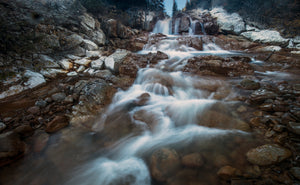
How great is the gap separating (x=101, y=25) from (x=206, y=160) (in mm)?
14236

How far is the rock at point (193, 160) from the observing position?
7.34ft

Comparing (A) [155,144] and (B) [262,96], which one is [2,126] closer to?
(A) [155,144]

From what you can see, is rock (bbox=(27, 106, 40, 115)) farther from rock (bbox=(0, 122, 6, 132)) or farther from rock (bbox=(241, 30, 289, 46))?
rock (bbox=(241, 30, 289, 46))

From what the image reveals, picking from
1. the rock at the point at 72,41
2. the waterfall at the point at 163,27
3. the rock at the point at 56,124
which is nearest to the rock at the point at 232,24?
the waterfall at the point at 163,27

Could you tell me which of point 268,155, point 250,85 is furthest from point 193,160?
point 250,85

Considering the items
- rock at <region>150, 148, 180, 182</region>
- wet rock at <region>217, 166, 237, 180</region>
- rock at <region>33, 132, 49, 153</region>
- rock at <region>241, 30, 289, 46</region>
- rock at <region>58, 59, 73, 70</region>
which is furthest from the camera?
rock at <region>241, 30, 289, 46</region>

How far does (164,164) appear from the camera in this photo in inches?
88.9

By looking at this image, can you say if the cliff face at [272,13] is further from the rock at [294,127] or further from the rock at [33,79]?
the rock at [33,79]

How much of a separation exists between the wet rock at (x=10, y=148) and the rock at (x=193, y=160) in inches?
129

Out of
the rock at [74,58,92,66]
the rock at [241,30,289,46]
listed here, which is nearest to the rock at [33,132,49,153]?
the rock at [74,58,92,66]

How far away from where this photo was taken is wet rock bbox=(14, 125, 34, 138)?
2.91 m

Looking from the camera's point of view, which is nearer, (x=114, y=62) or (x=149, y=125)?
(x=149, y=125)

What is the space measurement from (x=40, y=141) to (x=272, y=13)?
93.0ft

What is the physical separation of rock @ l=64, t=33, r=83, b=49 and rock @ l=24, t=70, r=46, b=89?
3.36 meters
